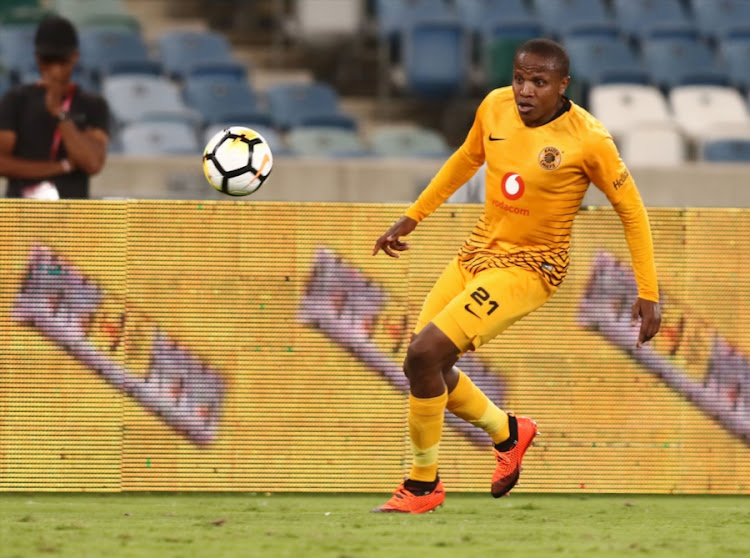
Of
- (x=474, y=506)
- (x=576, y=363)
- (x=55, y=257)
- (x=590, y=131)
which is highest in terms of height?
(x=590, y=131)

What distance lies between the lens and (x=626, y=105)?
53.0 feet

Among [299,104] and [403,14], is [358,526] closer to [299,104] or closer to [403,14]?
[299,104]

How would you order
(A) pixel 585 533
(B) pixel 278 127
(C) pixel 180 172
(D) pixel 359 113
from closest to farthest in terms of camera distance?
(A) pixel 585 533 → (C) pixel 180 172 → (B) pixel 278 127 → (D) pixel 359 113

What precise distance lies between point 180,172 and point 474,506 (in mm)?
6972

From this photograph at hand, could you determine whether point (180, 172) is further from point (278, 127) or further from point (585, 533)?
point (585, 533)

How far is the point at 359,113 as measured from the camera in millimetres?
17234

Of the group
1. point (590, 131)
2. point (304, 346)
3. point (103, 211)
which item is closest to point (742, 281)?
point (590, 131)

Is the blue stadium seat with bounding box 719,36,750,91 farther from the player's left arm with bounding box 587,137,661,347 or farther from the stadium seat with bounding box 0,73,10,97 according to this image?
the player's left arm with bounding box 587,137,661,347

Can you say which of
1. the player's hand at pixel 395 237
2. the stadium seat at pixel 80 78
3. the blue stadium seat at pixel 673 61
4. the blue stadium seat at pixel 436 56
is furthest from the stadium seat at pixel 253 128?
the player's hand at pixel 395 237

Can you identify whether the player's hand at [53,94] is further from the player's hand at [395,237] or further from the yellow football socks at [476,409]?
the yellow football socks at [476,409]

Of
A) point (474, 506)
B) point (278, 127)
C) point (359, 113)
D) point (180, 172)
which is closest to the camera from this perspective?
point (474, 506)

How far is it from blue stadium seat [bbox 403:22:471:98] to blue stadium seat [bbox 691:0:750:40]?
3470 mm

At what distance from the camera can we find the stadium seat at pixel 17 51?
1545 centimetres

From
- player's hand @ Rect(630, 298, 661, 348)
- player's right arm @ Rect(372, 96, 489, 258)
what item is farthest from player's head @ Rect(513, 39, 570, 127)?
player's hand @ Rect(630, 298, 661, 348)
